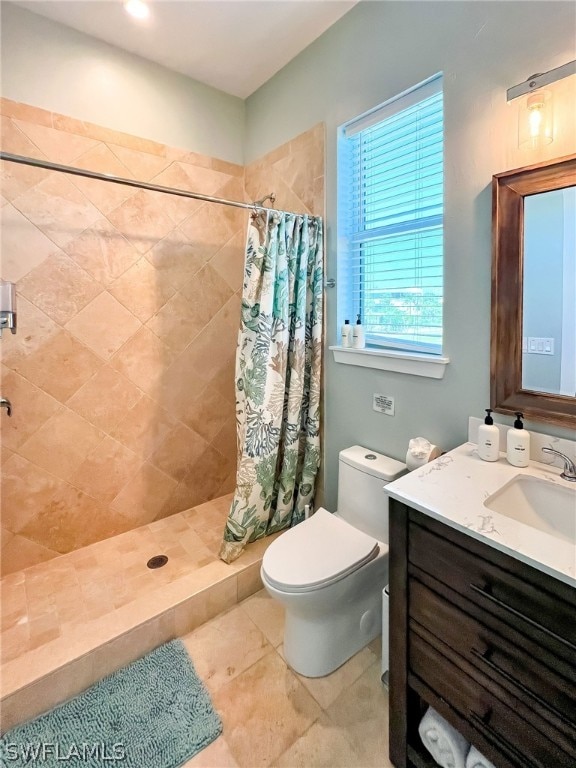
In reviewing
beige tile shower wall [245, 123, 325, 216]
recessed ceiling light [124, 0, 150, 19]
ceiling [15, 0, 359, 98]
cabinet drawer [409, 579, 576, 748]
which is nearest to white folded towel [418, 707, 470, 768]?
cabinet drawer [409, 579, 576, 748]

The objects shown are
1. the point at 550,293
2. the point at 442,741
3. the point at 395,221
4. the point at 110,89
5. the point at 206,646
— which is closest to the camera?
the point at 442,741

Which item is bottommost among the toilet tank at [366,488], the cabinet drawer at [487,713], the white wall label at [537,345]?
the cabinet drawer at [487,713]

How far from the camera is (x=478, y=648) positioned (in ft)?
3.05

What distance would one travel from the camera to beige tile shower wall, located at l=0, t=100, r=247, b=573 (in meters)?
1.86

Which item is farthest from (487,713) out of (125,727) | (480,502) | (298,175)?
(298,175)

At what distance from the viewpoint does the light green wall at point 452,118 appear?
4.06 ft

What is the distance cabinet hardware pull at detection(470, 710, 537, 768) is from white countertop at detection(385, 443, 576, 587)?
19.9 inches

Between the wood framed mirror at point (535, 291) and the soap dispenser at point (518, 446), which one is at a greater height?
Result: the wood framed mirror at point (535, 291)

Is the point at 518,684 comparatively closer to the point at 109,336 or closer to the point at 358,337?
the point at 358,337

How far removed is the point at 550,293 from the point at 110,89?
7.70 ft

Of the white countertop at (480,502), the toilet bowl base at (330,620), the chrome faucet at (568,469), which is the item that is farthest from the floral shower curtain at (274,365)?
the chrome faucet at (568,469)

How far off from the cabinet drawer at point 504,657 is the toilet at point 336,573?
41 centimetres

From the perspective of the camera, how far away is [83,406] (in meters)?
2.06

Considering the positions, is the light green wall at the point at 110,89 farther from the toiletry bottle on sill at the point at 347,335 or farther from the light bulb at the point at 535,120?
the light bulb at the point at 535,120
